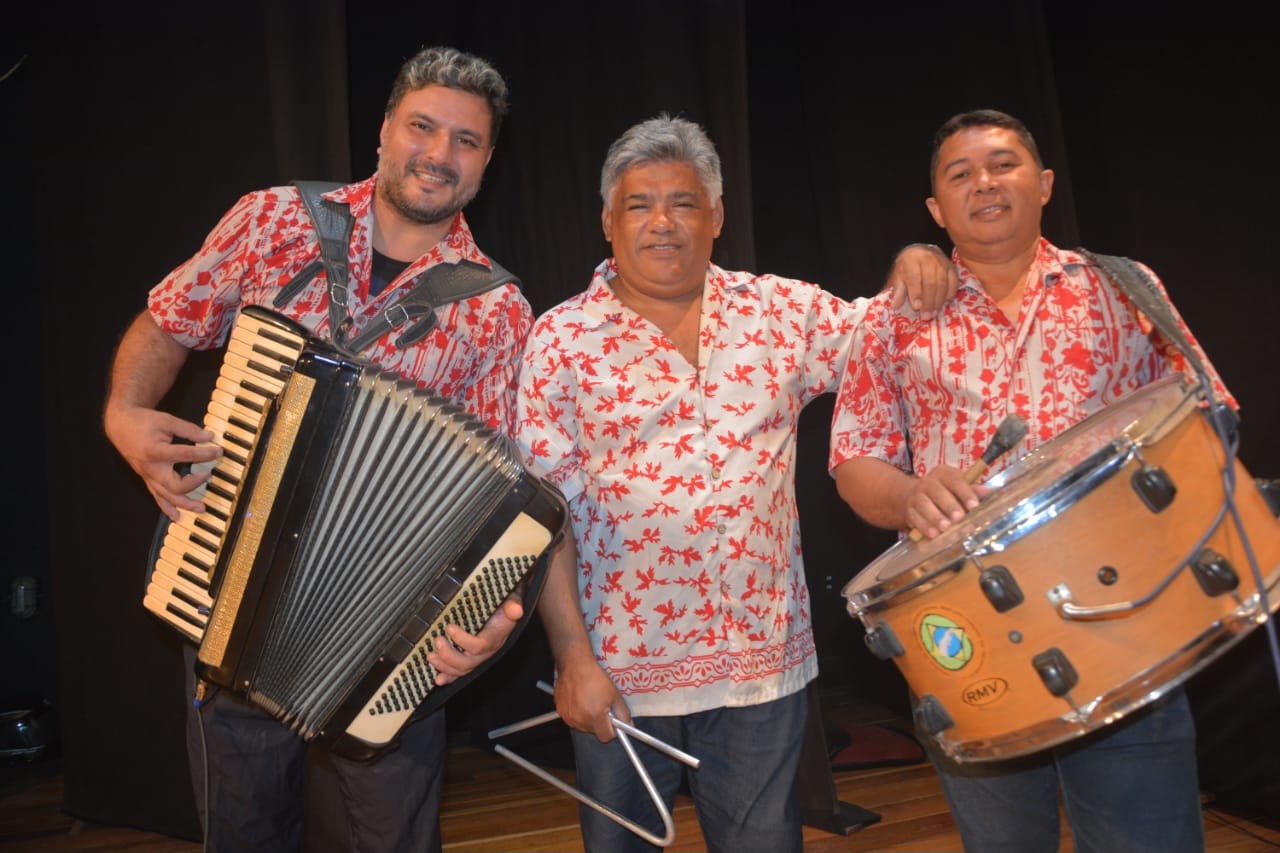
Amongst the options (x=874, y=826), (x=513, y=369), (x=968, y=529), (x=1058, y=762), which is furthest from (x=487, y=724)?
(x=968, y=529)

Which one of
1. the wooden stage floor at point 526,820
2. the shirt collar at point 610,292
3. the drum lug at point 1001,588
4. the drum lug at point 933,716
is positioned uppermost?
A: the shirt collar at point 610,292

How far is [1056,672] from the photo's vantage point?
4.15 feet

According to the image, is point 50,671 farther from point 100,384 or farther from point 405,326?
point 405,326

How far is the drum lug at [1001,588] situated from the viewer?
50.1 inches

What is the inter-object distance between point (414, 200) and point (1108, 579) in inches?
50.3

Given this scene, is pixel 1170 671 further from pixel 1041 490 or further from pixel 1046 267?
pixel 1046 267

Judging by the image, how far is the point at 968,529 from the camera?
1.33 meters

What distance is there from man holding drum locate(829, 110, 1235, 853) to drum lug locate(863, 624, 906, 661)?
0.49 feet

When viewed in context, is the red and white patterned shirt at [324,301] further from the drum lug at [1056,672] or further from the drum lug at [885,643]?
the drum lug at [1056,672]

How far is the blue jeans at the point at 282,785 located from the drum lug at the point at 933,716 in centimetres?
84

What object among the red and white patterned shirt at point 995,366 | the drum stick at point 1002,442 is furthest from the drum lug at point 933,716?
the red and white patterned shirt at point 995,366

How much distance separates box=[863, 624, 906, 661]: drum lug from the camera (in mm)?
1402

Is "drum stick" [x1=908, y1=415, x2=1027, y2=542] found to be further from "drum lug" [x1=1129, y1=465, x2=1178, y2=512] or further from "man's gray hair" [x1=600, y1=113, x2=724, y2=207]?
"man's gray hair" [x1=600, y1=113, x2=724, y2=207]

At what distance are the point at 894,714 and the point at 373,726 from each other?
118 inches
